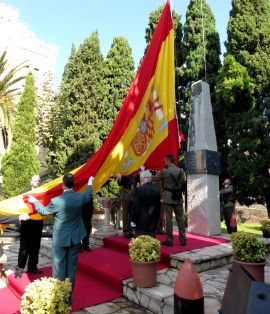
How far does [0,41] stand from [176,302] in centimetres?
2885

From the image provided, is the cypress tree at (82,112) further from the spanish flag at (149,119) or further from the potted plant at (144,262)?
the potted plant at (144,262)

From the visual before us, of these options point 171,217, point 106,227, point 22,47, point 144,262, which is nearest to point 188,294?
point 144,262

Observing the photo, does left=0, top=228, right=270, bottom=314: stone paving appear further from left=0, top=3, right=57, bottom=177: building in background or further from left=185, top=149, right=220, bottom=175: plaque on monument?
left=0, top=3, right=57, bottom=177: building in background

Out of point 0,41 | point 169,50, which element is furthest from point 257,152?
point 0,41

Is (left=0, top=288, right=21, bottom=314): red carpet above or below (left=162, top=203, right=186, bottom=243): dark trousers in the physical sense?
below

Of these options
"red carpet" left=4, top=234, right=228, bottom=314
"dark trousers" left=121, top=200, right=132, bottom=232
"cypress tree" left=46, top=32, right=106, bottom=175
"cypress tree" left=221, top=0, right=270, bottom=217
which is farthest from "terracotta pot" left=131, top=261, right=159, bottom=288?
"cypress tree" left=46, top=32, right=106, bottom=175

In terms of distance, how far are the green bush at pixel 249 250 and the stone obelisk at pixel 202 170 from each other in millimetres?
2816

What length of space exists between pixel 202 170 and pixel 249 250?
333 centimetres

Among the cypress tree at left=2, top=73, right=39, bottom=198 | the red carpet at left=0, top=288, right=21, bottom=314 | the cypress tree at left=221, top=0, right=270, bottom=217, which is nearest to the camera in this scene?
the red carpet at left=0, top=288, right=21, bottom=314

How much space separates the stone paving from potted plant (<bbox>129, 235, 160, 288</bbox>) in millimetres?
123

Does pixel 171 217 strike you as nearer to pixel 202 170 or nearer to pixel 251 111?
pixel 202 170

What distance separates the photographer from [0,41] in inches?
1070

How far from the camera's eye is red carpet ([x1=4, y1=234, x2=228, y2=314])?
17.8 ft

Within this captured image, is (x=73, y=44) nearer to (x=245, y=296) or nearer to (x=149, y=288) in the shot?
(x=149, y=288)
